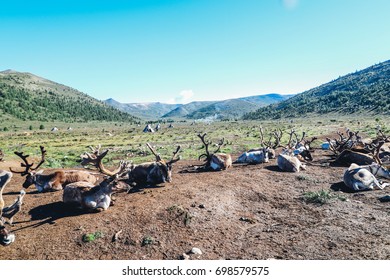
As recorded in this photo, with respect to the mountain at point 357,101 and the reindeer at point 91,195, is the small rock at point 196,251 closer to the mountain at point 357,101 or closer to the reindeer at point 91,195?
the reindeer at point 91,195

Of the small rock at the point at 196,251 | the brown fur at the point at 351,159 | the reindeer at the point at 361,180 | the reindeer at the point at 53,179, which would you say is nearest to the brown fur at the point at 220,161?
the brown fur at the point at 351,159

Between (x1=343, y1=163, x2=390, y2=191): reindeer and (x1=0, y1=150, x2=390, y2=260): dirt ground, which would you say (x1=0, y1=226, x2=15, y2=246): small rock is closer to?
(x1=0, y1=150, x2=390, y2=260): dirt ground

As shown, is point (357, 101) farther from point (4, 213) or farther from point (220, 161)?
point (4, 213)

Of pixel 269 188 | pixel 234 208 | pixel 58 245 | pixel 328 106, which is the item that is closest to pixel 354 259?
pixel 234 208

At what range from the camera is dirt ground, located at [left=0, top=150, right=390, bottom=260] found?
722 cm

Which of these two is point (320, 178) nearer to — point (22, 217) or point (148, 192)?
point (148, 192)

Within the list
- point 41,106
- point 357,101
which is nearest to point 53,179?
point 357,101

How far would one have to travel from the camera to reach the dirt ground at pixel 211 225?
7.22 meters

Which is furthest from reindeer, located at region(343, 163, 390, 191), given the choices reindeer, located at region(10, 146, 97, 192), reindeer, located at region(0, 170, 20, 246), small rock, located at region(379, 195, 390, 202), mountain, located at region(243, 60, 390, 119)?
mountain, located at region(243, 60, 390, 119)

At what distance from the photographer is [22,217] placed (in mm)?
9391

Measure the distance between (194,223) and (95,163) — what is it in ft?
13.3

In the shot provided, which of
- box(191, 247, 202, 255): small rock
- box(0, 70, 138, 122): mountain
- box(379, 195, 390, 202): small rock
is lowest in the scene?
box(379, 195, 390, 202): small rock

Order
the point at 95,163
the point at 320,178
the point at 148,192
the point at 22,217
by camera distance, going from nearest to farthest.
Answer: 1. the point at 22,217
2. the point at 95,163
3. the point at 148,192
4. the point at 320,178

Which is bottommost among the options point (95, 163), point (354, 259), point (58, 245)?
point (354, 259)
